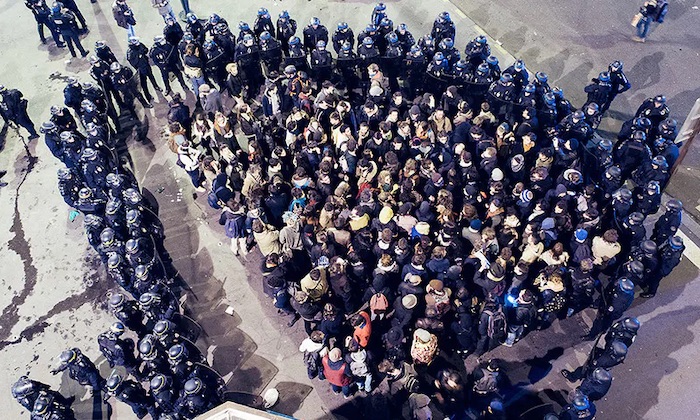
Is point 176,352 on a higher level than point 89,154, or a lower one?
lower

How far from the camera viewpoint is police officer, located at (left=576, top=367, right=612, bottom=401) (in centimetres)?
888

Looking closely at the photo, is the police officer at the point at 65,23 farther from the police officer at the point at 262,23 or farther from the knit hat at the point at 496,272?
the knit hat at the point at 496,272

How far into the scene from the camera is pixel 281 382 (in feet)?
35.9

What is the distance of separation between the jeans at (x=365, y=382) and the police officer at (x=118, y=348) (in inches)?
→ 156

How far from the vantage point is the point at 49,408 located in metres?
9.34

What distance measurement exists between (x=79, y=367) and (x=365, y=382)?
16.5 ft

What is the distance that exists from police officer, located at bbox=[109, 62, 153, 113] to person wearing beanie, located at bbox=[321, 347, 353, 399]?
31.1 feet

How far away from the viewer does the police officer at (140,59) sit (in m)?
14.6

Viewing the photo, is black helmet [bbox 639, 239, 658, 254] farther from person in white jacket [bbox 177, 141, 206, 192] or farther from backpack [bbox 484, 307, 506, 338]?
person in white jacket [bbox 177, 141, 206, 192]

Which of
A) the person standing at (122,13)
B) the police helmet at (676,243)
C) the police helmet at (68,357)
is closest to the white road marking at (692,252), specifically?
the police helmet at (676,243)

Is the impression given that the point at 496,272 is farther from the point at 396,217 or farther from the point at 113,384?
the point at 113,384

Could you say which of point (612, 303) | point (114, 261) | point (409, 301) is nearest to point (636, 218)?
point (612, 303)

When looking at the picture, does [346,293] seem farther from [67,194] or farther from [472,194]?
[67,194]

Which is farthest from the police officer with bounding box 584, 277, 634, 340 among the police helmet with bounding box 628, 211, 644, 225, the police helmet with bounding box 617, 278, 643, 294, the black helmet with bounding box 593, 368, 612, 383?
the black helmet with bounding box 593, 368, 612, 383
